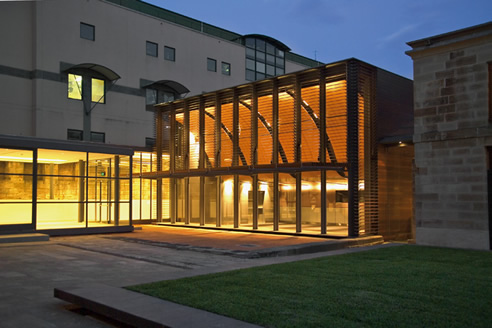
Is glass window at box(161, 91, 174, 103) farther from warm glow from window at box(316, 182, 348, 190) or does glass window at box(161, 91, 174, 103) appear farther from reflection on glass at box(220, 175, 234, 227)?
warm glow from window at box(316, 182, 348, 190)

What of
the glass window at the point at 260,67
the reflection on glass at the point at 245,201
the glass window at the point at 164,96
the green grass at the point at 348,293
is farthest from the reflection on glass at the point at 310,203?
the glass window at the point at 260,67

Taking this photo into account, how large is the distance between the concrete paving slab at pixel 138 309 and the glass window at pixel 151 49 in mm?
26953

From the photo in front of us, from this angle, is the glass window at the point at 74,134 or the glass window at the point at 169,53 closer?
the glass window at the point at 74,134

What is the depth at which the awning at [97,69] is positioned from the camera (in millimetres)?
29109

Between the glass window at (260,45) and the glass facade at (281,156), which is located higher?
the glass window at (260,45)

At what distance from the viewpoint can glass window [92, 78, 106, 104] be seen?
100 ft

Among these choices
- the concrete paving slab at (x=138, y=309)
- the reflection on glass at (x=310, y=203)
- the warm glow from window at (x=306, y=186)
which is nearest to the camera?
the concrete paving slab at (x=138, y=309)

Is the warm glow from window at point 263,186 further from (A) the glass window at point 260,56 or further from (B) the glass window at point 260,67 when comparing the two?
(A) the glass window at point 260,56

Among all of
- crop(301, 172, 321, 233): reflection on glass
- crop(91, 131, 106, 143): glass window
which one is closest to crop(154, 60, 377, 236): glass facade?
crop(301, 172, 321, 233): reflection on glass

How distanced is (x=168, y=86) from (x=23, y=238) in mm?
17201

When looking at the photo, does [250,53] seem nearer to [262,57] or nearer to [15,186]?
[262,57]

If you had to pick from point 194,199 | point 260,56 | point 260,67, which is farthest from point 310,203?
point 260,56

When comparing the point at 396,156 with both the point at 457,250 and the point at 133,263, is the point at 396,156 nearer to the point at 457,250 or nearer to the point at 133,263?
the point at 457,250

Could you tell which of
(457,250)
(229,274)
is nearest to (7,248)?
(229,274)
